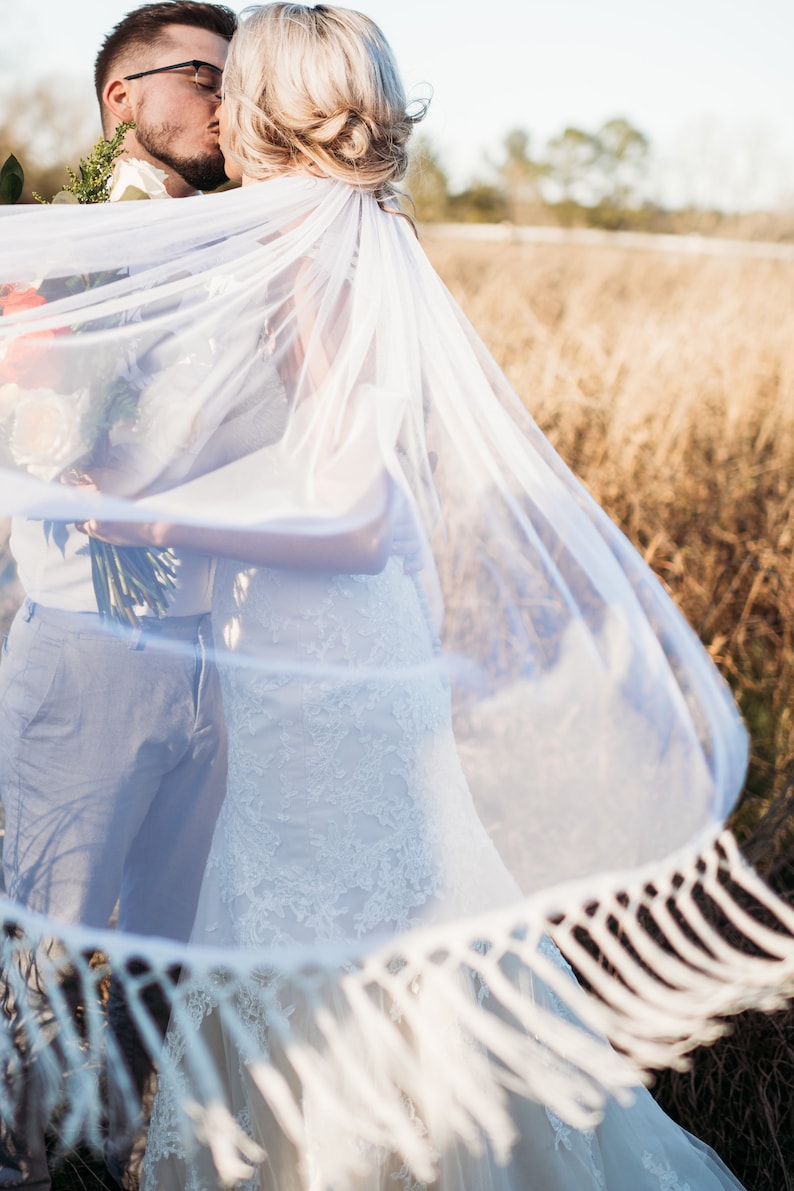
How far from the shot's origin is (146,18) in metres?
2.04

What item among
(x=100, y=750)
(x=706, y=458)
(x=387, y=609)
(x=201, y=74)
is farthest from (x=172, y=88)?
(x=706, y=458)

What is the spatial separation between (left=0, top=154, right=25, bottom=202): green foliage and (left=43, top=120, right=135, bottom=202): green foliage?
0.19ft

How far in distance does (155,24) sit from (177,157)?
306 mm

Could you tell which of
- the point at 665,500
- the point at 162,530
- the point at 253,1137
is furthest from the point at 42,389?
the point at 665,500

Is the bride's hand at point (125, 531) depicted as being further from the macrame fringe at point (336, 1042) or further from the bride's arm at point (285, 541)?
the macrame fringe at point (336, 1042)

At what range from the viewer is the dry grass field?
222 centimetres

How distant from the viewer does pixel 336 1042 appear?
157 centimetres

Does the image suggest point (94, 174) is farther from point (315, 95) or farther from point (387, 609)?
point (387, 609)

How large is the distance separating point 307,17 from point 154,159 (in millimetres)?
640

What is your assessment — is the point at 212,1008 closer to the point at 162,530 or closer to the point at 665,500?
the point at 162,530

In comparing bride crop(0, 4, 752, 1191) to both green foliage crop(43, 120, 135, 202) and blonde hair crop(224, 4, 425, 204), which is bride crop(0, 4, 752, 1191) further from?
green foliage crop(43, 120, 135, 202)

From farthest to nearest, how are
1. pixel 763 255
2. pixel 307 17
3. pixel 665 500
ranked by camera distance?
1. pixel 763 255
2. pixel 665 500
3. pixel 307 17

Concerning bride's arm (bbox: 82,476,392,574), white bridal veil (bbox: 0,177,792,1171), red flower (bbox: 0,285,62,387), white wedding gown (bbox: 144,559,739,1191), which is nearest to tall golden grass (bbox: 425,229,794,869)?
white bridal veil (bbox: 0,177,792,1171)

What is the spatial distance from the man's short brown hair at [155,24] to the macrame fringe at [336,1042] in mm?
1764
